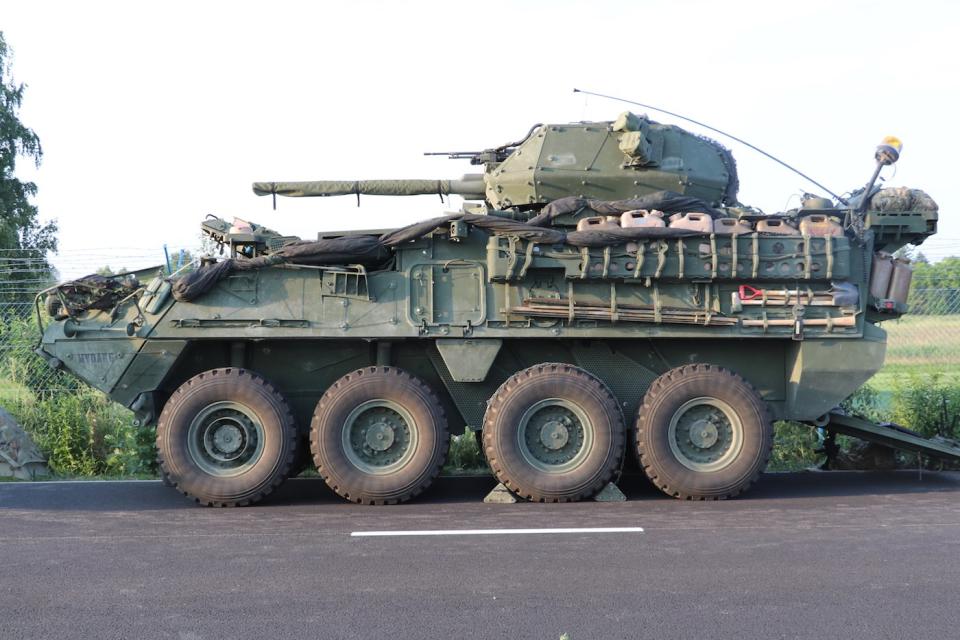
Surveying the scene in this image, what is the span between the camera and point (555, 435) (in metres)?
9.21

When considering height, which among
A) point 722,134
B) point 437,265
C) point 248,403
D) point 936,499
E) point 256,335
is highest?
point 722,134

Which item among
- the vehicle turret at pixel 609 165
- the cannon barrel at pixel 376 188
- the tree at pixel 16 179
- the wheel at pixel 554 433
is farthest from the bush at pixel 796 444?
the tree at pixel 16 179

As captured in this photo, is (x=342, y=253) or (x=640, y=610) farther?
(x=342, y=253)

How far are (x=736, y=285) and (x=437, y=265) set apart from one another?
2812 mm

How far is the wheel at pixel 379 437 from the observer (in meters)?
9.13

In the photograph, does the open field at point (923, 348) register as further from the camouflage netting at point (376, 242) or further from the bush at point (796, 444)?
the camouflage netting at point (376, 242)

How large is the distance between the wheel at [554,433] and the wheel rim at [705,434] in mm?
564

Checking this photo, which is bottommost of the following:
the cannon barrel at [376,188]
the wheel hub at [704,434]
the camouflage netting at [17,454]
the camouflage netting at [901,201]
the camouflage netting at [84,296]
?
the camouflage netting at [17,454]

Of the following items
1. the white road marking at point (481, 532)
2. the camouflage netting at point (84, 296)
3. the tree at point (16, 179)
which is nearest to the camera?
the white road marking at point (481, 532)

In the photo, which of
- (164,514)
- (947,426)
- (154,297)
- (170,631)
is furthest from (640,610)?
(947,426)

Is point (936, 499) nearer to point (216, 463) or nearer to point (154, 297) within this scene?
point (216, 463)

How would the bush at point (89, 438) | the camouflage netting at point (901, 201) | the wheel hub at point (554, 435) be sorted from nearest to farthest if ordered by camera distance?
the wheel hub at point (554, 435) < the camouflage netting at point (901, 201) < the bush at point (89, 438)

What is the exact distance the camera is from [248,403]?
9.23 metres

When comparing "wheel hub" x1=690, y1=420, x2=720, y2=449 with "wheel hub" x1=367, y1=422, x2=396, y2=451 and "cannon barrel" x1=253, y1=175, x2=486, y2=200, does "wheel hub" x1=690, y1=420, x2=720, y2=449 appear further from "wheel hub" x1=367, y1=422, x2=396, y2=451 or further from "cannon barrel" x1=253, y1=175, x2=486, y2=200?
"cannon barrel" x1=253, y1=175, x2=486, y2=200
